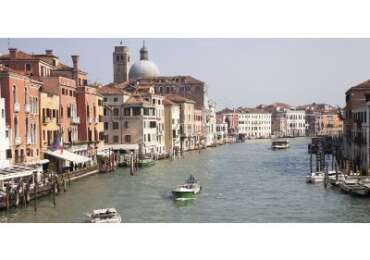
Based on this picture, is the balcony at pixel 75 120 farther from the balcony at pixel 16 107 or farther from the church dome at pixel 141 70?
the church dome at pixel 141 70

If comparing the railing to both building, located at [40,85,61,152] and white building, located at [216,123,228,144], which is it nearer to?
building, located at [40,85,61,152]

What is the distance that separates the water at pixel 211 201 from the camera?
278 inches

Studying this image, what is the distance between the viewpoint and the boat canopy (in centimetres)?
765

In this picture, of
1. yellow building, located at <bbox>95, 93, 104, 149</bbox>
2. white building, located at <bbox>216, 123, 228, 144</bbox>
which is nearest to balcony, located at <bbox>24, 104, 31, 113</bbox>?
yellow building, located at <bbox>95, 93, 104, 149</bbox>

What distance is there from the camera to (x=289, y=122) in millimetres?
33781

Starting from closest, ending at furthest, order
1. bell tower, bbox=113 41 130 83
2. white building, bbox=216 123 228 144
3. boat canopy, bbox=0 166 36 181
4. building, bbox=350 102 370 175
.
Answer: boat canopy, bbox=0 166 36 181
building, bbox=350 102 370 175
bell tower, bbox=113 41 130 83
white building, bbox=216 123 228 144

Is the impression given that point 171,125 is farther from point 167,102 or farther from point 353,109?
point 353,109

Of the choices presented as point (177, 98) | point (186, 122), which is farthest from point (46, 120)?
point (186, 122)

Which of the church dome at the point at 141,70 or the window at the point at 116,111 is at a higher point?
the church dome at the point at 141,70

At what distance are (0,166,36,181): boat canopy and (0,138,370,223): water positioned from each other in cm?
37

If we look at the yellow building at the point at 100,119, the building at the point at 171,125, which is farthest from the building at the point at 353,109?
the building at the point at 171,125

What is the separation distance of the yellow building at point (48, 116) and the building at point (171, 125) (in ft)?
18.9
